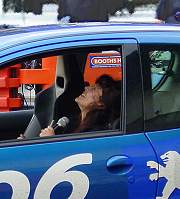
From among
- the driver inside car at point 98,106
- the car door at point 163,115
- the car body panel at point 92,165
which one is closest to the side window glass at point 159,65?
the car door at point 163,115

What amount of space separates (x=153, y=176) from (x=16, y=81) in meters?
3.77

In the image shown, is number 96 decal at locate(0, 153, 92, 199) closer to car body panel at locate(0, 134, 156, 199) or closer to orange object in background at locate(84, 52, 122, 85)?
car body panel at locate(0, 134, 156, 199)

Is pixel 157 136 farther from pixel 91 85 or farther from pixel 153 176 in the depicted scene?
pixel 91 85

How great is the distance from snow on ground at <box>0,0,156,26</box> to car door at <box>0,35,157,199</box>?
6.45 metres

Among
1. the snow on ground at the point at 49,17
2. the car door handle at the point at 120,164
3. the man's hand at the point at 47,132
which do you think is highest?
the snow on ground at the point at 49,17

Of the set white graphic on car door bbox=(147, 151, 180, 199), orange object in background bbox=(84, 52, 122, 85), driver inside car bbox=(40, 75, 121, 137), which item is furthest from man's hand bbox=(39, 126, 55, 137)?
white graphic on car door bbox=(147, 151, 180, 199)

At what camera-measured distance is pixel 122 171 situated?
3.11m

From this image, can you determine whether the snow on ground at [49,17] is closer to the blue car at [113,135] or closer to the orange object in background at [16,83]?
the orange object in background at [16,83]

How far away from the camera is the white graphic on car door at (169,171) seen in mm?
3178

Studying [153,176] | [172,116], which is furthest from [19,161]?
[172,116]

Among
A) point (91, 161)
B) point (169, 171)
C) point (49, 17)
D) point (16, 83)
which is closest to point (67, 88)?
point (91, 161)

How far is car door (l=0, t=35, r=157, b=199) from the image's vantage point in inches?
117

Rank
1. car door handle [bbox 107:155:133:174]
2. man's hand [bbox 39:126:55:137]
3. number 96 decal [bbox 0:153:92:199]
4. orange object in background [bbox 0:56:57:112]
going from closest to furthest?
number 96 decal [bbox 0:153:92:199] → car door handle [bbox 107:155:133:174] → man's hand [bbox 39:126:55:137] → orange object in background [bbox 0:56:57:112]

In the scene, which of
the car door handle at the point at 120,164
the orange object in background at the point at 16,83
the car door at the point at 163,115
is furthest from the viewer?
the orange object in background at the point at 16,83
